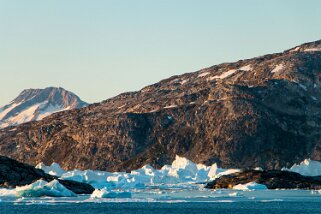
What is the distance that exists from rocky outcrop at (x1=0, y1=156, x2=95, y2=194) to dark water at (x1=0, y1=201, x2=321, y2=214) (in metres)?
33.4

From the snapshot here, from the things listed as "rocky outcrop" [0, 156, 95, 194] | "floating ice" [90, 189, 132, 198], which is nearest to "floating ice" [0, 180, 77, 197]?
"floating ice" [90, 189, 132, 198]

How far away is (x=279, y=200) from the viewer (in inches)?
4884

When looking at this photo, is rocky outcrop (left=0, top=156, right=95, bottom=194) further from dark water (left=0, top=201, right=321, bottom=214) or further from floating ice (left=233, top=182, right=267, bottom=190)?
floating ice (left=233, top=182, right=267, bottom=190)

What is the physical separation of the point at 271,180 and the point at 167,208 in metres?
69.7

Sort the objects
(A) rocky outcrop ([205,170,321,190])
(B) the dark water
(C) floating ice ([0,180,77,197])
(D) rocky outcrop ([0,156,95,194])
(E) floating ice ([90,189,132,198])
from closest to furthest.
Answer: (B) the dark water → (C) floating ice ([0,180,77,197]) → (E) floating ice ([90,189,132,198]) → (D) rocky outcrop ([0,156,95,194]) → (A) rocky outcrop ([205,170,321,190])

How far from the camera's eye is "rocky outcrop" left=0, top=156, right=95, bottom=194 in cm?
14638

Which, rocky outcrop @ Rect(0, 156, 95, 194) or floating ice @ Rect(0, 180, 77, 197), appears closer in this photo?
floating ice @ Rect(0, 180, 77, 197)

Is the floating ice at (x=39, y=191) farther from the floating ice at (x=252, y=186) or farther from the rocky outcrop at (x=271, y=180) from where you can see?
the rocky outcrop at (x=271, y=180)

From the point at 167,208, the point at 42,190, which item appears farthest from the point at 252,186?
the point at 167,208

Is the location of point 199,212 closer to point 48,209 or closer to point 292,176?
point 48,209

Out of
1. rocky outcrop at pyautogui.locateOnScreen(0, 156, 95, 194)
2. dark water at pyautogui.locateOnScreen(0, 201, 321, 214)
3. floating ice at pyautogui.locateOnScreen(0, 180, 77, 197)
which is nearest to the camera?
dark water at pyautogui.locateOnScreen(0, 201, 321, 214)

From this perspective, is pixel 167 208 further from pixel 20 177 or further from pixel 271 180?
pixel 271 180

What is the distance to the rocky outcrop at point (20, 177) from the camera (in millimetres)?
146375

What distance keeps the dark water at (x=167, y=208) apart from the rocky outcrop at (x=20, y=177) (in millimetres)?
33387
